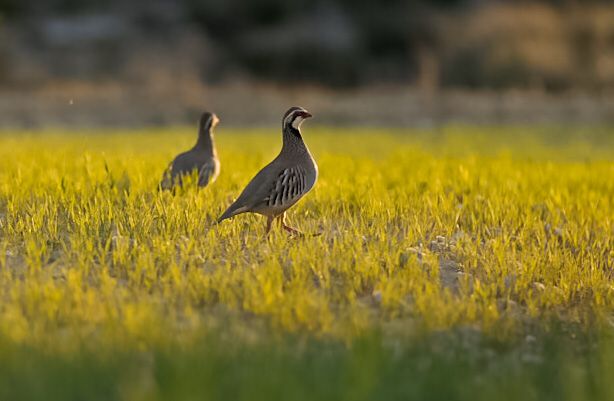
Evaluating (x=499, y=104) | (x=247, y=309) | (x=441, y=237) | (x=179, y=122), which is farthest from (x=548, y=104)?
(x=247, y=309)

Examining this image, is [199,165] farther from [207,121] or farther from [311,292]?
[311,292]

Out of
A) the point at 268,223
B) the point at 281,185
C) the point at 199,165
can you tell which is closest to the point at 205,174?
the point at 199,165

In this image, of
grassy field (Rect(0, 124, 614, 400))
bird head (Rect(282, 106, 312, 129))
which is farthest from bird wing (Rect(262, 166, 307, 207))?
bird head (Rect(282, 106, 312, 129))

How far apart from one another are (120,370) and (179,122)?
83.7ft

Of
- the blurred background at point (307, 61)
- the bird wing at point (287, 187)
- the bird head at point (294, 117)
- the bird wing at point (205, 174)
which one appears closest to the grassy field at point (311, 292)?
the bird wing at point (205, 174)

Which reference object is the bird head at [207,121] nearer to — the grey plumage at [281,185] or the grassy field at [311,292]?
the grassy field at [311,292]

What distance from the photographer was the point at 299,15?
4591 centimetres

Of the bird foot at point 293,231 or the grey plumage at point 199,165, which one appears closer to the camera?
the bird foot at point 293,231

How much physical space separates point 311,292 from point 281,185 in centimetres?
141

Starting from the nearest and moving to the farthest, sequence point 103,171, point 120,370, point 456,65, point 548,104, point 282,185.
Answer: point 120,370 < point 282,185 < point 103,171 < point 548,104 < point 456,65

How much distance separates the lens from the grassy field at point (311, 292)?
435 cm

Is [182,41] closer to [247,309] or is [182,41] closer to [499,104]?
[499,104]

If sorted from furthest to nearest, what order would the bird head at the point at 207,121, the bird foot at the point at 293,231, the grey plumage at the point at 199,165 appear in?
the bird head at the point at 207,121
the grey plumage at the point at 199,165
the bird foot at the point at 293,231

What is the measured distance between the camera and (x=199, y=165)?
9.19 metres
